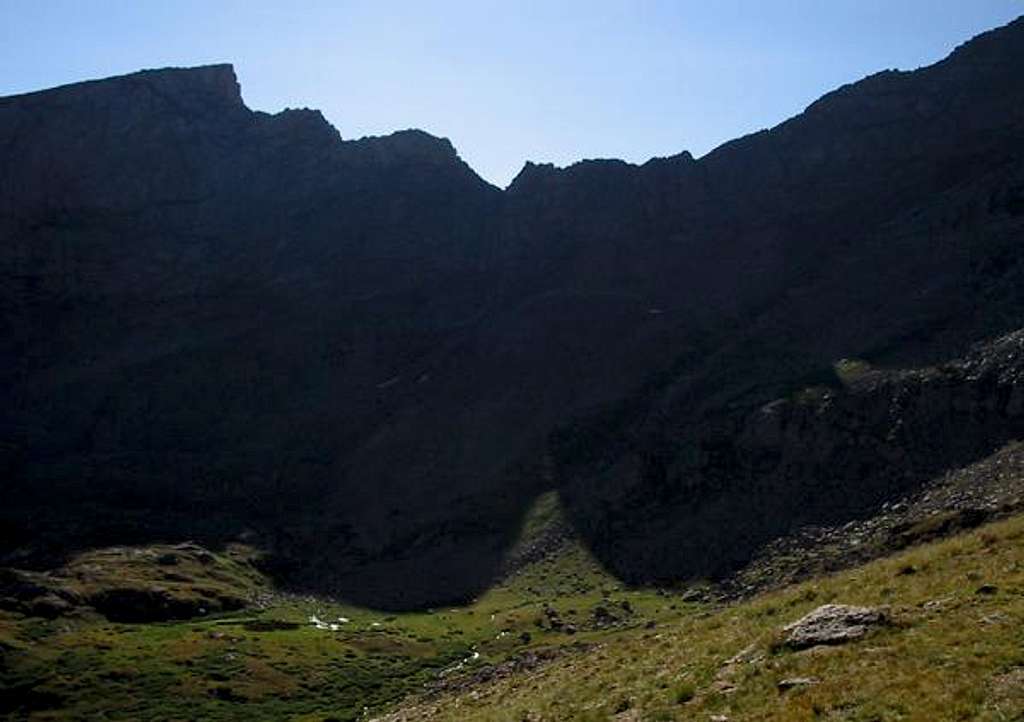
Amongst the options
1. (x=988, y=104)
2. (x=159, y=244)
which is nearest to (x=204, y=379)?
(x=159, y=244)

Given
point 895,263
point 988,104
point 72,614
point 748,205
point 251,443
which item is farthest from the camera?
point 748,205

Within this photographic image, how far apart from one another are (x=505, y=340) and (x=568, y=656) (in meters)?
107

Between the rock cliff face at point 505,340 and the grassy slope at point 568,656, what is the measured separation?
587 inches

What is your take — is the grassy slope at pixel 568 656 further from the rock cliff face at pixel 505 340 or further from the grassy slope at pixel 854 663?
the rock cliff face at pixel 505 340

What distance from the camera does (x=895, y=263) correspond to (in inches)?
5561

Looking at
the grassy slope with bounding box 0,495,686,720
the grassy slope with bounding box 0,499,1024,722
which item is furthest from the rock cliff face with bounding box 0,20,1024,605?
the grassy slope with bounding box 0,499,1024,722

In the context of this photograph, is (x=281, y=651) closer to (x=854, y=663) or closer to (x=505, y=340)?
(x=854, y=663)

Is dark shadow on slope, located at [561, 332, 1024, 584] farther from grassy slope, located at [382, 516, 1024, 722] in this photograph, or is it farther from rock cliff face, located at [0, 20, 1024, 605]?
grassy slope, located at [382, 516, 1024, 722]

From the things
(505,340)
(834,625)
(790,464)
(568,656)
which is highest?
(505,340)

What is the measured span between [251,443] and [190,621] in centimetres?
6008

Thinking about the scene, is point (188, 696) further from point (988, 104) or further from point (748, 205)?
point (988, 104)

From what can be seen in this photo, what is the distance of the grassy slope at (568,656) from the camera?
20.8m

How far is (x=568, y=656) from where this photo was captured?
Answer: 59.6 metres

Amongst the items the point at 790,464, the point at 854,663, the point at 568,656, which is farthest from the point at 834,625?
the point at 790,464
